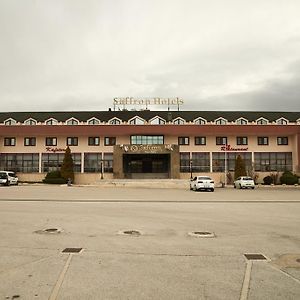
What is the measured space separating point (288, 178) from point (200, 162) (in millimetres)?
12818

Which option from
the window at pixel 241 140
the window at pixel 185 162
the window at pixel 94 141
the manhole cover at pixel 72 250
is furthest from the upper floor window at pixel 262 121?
the manhole cover at pixel 72 250

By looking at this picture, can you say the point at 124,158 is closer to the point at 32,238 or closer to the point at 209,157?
the point at 209,157

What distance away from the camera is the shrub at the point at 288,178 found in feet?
169

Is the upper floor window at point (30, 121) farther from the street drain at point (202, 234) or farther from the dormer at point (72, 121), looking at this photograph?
the street drain at point (202, 234)

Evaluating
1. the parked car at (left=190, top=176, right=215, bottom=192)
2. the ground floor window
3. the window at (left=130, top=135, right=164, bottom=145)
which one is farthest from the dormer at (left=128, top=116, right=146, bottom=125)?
the parked car at (left=190, top=176, right=215, bottom=192)

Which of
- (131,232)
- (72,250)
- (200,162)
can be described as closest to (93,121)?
(200,162)

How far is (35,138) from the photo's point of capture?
191 ft

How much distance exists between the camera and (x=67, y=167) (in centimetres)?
5294

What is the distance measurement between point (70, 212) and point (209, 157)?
43.8m

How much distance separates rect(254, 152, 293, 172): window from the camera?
187 feet

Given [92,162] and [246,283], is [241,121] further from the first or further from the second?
[246,283]

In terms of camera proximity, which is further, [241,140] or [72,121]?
[72,121]

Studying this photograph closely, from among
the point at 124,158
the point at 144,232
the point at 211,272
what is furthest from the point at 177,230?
the point at 124,158

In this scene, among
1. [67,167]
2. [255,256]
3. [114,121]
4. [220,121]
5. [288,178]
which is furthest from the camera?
[220,121]
